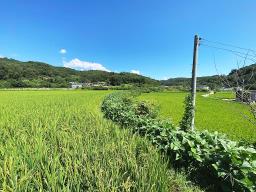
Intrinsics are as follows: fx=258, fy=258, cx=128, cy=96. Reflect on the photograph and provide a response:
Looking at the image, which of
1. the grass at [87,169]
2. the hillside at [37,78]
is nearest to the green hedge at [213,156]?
the grass at [87,169]

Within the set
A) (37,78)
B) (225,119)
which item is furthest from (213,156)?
(37,78)

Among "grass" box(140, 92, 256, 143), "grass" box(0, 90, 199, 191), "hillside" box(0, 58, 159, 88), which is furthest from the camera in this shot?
"hillside" box(0, 58, 159, 88)

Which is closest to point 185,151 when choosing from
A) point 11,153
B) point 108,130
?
point 108,130

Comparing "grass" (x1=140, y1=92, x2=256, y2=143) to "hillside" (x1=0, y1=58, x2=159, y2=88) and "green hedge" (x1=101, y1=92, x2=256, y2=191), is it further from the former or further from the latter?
"hillside" (x1=0, y1=58, x2=159, y2=88)

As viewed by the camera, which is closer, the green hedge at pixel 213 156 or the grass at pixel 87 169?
the grass at pixel 87 169

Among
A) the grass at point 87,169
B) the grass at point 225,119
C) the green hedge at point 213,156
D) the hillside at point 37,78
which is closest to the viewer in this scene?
the grass at point 87,169

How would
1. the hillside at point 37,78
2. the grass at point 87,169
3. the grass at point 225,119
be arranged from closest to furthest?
the grass at point 87,169 → the grass at point 225,119 → the hillside at point 37,78

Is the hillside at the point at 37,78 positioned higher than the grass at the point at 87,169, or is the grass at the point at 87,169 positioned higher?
the hillside at the point at 37,78

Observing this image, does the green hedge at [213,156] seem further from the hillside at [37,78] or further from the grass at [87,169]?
the hillside at [37,78]

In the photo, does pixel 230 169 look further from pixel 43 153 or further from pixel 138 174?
pixel 43 153

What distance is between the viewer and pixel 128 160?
3.65 meters

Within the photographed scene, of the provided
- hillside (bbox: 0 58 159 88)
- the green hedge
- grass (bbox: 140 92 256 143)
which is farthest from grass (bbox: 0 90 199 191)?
hillside (bbox: 0 58 159 88)

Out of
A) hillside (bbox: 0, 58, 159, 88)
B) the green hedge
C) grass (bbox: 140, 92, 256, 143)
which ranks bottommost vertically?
grass (bbox: 140, 92, 256, 143)

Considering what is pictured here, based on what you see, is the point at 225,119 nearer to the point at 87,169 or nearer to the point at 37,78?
the point at 87,169
